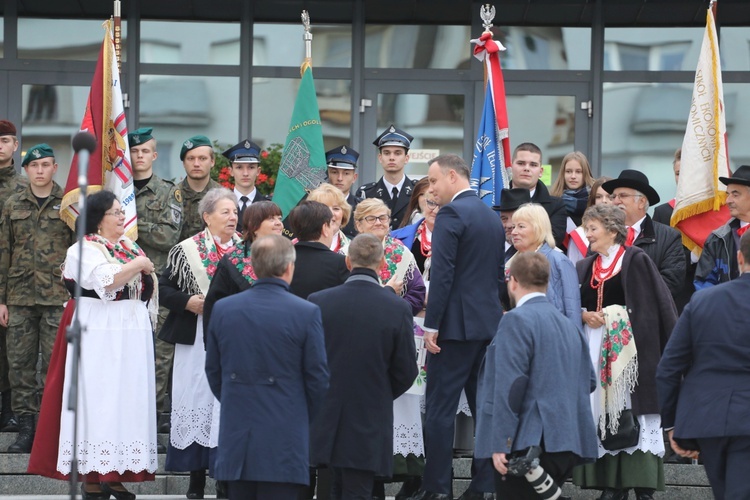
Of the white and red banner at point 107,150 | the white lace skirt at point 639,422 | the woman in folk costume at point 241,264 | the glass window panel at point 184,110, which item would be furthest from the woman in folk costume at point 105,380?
the glass window panel at point 184,110

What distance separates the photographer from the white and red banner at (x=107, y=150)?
9.99 meters

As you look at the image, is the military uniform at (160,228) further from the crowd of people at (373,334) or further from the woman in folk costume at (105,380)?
the woman in folk costume at (105,380)

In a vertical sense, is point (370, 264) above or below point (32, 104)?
below

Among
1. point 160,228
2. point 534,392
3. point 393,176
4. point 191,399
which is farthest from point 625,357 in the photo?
point 160,228

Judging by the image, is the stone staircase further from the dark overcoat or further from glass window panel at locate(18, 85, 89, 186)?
glass window panel at locate(18, 85, 89, 186)

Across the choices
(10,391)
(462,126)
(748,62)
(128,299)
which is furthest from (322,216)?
(748,62)

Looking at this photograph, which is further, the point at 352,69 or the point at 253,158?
the point at 352,69

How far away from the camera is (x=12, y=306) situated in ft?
32.9

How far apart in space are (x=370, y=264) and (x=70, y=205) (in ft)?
10.8

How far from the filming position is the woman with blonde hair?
28.2 feet

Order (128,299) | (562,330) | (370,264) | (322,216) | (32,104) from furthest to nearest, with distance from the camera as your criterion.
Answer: (32,104) → (128,299) → (322,216) → (370,264) → (562,330)

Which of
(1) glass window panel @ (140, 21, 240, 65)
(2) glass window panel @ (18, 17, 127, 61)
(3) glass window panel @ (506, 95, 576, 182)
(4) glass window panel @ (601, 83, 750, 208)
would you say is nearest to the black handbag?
(3) glass window panel @ (506, 95, 576, 182)

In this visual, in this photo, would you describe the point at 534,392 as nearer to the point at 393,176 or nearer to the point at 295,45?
the point at 393,176

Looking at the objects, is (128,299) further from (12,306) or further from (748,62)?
(748,62)
